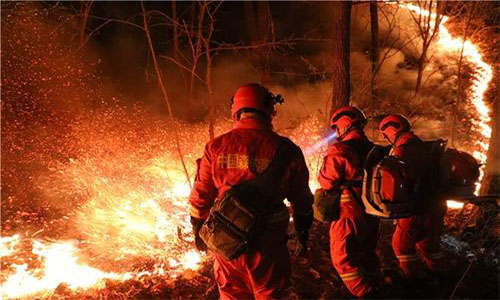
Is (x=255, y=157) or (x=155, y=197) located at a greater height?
(x=255, y=157)

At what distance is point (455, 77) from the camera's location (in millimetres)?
14750

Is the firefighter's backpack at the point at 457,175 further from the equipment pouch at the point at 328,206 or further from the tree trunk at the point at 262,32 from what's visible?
the tree trunk at the point at 262,32

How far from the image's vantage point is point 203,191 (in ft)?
10.7

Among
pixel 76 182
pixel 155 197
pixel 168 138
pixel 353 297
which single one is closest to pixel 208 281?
pixel 353 297

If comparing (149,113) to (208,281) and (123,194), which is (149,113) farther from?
(208,281)

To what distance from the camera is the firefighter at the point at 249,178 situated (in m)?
3.01

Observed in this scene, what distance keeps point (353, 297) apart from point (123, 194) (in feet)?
15.8

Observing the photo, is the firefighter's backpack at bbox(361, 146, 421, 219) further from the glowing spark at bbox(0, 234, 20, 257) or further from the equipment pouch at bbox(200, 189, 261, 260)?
the glowing spark at bbox(0, 234, 20, 257)

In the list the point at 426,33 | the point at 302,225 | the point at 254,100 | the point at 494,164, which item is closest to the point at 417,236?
the point at 302,225

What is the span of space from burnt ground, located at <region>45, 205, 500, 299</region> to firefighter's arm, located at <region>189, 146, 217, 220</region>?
154 centimetres

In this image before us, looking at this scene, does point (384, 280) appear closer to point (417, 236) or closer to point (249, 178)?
point (417, 236)

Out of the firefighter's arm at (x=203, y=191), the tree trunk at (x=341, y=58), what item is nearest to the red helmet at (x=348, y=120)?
the firefighter's arm at (x=203, y=191)

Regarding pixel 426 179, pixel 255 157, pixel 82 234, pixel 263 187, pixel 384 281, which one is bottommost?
pixel 82 234

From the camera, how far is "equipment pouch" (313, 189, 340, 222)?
386 centimetres
